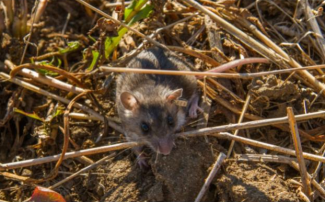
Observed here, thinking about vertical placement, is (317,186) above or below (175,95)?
below

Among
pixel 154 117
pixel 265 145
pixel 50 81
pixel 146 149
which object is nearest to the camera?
pixel 265 145

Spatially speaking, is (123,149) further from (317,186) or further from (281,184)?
(317,186)

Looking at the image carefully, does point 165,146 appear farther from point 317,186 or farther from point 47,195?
point 317,186

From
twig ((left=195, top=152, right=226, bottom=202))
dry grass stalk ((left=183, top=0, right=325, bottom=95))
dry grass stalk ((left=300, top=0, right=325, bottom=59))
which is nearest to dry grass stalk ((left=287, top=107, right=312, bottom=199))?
twig ((left=195, top=152, right=226, bottom=202))

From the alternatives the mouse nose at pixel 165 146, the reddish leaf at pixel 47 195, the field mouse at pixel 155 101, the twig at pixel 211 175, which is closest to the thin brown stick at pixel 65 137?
the reddish leaf at pixel 47 195

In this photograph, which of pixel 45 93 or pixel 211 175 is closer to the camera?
pixel 211 175

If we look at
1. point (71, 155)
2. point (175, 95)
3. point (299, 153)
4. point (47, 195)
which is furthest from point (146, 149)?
point (299, 153)

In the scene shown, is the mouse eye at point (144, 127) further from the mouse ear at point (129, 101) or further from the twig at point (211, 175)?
the twig at point (211, 175)

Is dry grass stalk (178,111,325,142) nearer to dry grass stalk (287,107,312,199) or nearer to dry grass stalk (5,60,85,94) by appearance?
dry grass stalk (287,107,312,199)
